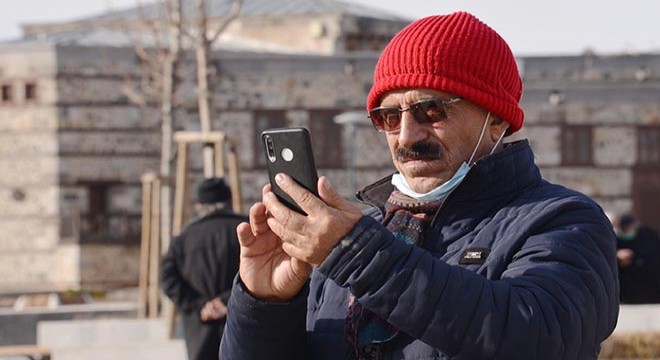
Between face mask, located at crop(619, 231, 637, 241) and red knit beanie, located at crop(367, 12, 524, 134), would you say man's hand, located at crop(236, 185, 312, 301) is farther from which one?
face mask, located at crop(619, 231, 637, 241)

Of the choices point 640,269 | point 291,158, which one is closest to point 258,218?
point 291,158

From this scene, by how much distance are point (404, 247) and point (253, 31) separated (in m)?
30.6

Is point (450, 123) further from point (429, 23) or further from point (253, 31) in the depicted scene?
point (253, 31)

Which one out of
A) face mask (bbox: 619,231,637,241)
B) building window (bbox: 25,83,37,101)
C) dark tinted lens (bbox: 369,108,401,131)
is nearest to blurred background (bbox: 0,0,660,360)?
building window (bbox: 25,83,37,101)

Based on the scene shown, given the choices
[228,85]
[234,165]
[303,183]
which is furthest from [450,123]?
[228,85]

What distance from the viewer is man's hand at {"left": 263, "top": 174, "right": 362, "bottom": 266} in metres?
2.86

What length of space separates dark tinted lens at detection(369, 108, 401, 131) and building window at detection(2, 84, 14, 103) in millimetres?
23799

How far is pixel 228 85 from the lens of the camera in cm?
2642

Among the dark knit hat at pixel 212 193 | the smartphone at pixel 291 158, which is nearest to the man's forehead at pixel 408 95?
the smartphone at pixel 291 158

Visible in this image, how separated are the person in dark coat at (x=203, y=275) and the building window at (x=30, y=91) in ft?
58.2

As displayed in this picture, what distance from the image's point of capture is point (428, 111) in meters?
3.29

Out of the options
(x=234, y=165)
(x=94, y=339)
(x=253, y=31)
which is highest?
(x=253, y=31)

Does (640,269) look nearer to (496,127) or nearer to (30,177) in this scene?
(496,127)

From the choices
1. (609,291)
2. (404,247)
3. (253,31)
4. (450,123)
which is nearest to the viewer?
(404,247)
